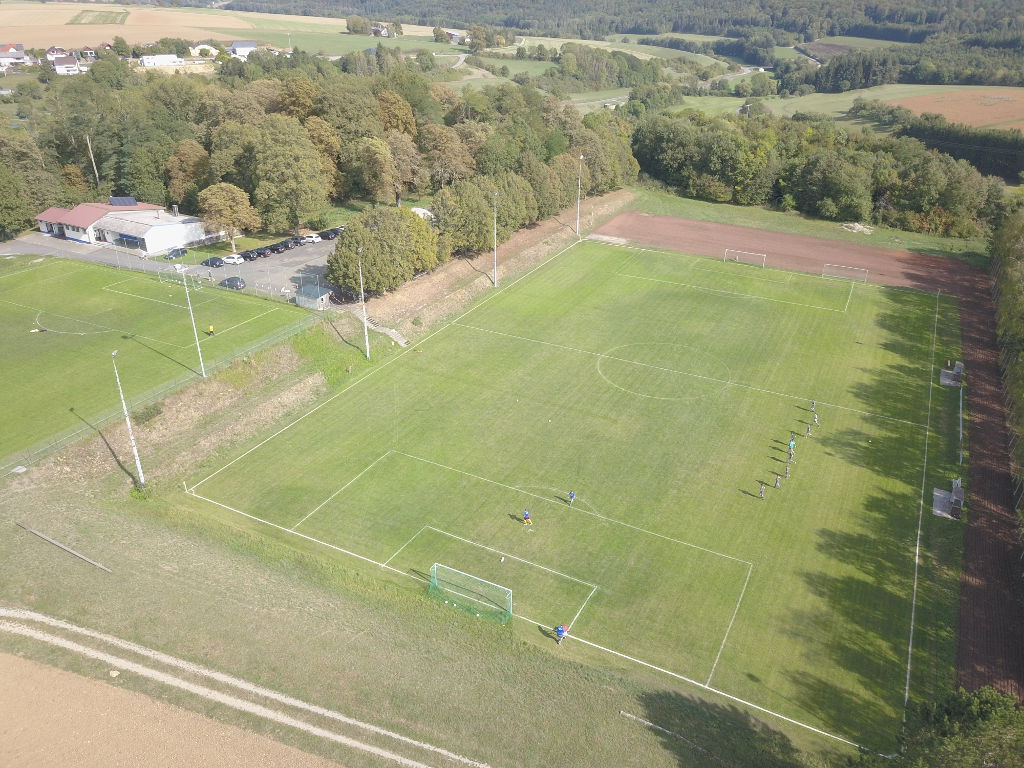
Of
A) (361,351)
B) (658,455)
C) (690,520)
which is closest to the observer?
(690,520)

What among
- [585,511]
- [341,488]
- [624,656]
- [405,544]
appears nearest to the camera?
[624,656]

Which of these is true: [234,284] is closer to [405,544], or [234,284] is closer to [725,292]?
[405,544]

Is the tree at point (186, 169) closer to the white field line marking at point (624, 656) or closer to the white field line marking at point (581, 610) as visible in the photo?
the white field line marking at point (624, 656)

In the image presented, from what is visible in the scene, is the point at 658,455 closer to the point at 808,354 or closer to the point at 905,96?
the point at 808,354

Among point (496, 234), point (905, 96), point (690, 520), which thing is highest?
point (905, 96)

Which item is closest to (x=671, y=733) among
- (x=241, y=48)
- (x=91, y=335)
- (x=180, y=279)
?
(x=91, y=335)

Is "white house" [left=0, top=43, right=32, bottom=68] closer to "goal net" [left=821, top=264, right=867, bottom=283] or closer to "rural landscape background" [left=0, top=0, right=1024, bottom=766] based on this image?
"rural landscape background" [left=0, top=0, right=1024, bottom=766]

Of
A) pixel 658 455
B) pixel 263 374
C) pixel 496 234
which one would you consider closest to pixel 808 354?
pixel 658 455
